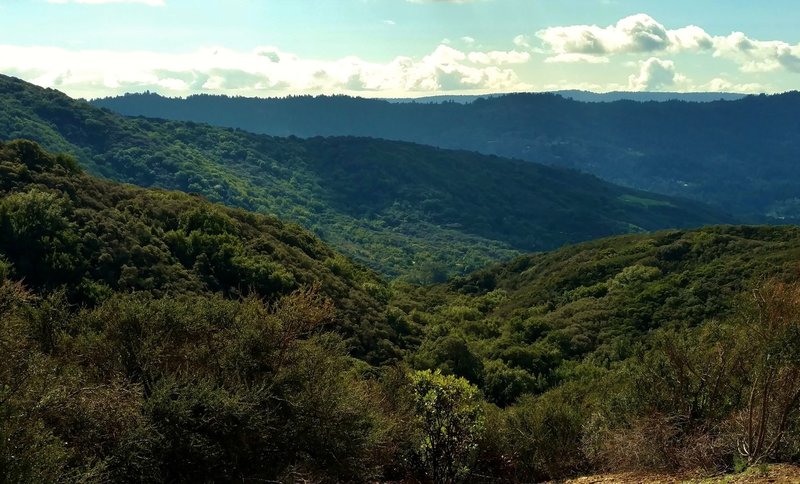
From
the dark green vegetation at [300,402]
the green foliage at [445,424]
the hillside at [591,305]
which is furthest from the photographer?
the hillside at [591,305]

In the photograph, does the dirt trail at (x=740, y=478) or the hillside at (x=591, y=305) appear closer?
the dirt trail at (x=740, y=478)

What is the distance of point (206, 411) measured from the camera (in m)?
17.2

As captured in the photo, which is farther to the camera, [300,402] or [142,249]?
[142,249]

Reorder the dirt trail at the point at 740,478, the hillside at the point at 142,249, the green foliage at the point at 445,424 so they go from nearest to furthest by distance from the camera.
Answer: the dirt trail at the point at 740,478 → the green foliage at the point at 445,424 → the hillside at the point at 142,249

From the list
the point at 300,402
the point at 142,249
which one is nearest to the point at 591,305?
the point at 142,249

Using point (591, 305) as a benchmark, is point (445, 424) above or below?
above

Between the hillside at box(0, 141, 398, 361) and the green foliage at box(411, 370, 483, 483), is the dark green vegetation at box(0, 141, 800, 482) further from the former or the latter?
the hillside at box(0, 141, 398, 361)

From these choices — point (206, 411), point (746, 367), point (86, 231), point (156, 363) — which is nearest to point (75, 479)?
point (206, 411)

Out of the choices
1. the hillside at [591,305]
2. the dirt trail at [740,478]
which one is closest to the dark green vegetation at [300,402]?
the dirt trail at [740,478]

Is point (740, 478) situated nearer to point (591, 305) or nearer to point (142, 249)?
point (142, 249)

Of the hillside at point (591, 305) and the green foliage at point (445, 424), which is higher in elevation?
the green foliage at point (445, 424)

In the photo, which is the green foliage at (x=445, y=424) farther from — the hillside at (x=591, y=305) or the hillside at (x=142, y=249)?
the hillside at (x=591, y=305)

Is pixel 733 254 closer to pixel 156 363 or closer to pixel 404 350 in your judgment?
pixel 404 350

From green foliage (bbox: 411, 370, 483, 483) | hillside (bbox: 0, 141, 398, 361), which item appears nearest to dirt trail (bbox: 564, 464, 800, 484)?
green foliage (bbox: 411, 370, 483, 483)
